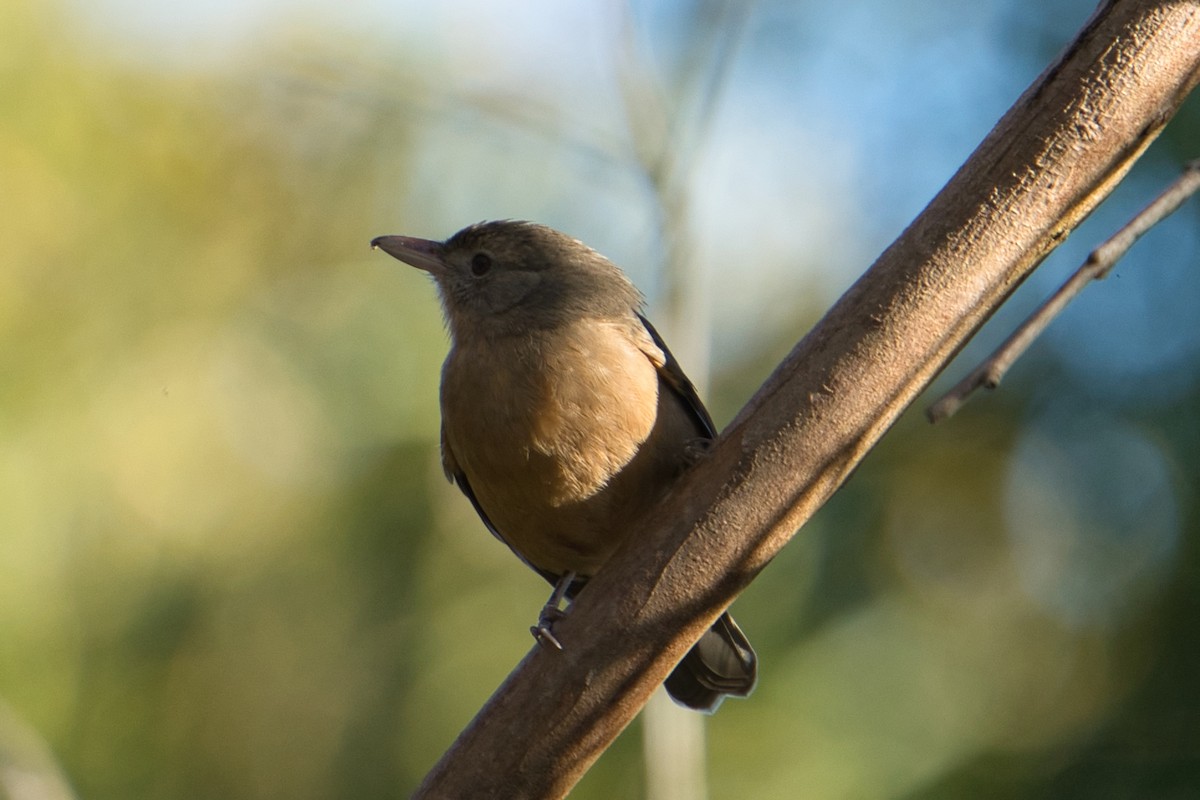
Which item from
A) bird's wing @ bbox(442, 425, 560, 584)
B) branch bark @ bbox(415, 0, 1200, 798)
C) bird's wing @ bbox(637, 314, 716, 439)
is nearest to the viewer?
branch bark @ bbox(415, 0, 1200, 798)

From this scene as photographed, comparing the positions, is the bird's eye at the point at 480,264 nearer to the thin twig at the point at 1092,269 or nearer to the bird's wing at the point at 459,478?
the bird's wing at the point at 459,478

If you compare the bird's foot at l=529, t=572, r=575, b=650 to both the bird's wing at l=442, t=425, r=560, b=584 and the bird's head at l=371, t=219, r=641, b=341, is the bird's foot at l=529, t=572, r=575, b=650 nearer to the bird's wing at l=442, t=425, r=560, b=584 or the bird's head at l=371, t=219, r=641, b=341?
the bird's wing at l=442, t=425, r=560, b=584

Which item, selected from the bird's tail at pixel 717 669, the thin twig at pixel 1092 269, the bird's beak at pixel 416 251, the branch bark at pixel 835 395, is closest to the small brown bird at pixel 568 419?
the bird's tail at pixel 717 669

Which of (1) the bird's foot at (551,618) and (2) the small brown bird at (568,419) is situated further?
(2) the small brown bird at (568,419)

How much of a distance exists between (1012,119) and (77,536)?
18.8 feet

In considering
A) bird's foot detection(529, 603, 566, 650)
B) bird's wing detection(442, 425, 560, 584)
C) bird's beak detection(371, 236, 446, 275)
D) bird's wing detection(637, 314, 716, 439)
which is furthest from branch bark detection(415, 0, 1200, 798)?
bird's beak detection(371, 236, 446, 275)

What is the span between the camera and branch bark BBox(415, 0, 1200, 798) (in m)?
2.64

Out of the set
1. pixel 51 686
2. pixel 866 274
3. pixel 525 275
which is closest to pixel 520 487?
pixel 525 275

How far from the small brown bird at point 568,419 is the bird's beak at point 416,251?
0.25 metres

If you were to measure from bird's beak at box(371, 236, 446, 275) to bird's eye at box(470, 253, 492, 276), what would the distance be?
13 centimetres

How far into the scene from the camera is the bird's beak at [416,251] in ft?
15.7

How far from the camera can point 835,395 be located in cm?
279

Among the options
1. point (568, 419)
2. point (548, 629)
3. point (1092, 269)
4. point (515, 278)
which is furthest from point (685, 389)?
point (1092, 269)

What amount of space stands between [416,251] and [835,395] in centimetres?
248
